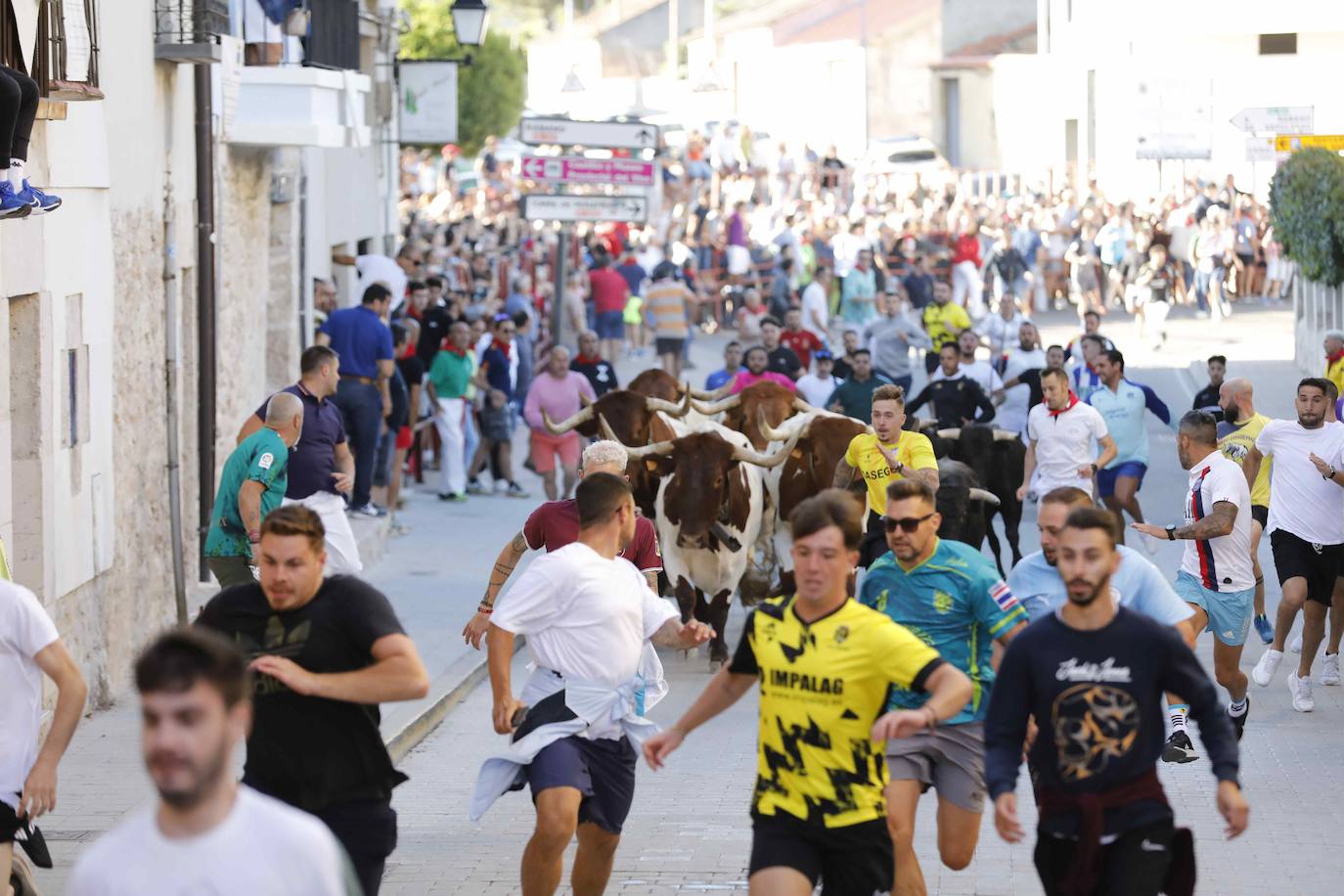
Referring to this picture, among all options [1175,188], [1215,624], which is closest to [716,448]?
[1215,624]

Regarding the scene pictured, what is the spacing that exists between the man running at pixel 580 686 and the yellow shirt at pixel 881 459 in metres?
4.72

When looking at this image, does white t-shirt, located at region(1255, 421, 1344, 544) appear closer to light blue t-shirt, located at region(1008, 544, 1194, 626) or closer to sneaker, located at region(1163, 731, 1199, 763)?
sneaker, located at region(1163, 731, 1199, 763)

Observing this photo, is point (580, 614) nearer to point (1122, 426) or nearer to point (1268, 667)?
point (1268, 667)

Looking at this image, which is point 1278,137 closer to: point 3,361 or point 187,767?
point 3,361

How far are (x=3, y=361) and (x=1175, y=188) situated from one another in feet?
119

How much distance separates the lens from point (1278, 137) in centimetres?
2166

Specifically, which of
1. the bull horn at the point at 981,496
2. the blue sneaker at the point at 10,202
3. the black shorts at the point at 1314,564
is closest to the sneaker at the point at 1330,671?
the black shorts at the point at 1314,564

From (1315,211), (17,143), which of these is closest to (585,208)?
(1315,211)

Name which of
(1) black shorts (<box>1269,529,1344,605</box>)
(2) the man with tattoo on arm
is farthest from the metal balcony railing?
(1) black shorts (<box>1269,529,1344,605</box>)

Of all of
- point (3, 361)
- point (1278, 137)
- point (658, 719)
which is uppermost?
point (1278, 137)

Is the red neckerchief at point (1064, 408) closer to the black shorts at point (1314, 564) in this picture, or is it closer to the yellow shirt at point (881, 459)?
the yellow shirt at point (881, 459)

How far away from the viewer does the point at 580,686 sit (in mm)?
7703

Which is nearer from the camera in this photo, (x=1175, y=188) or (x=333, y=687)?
(x=333, y=687)

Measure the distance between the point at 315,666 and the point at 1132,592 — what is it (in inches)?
112
